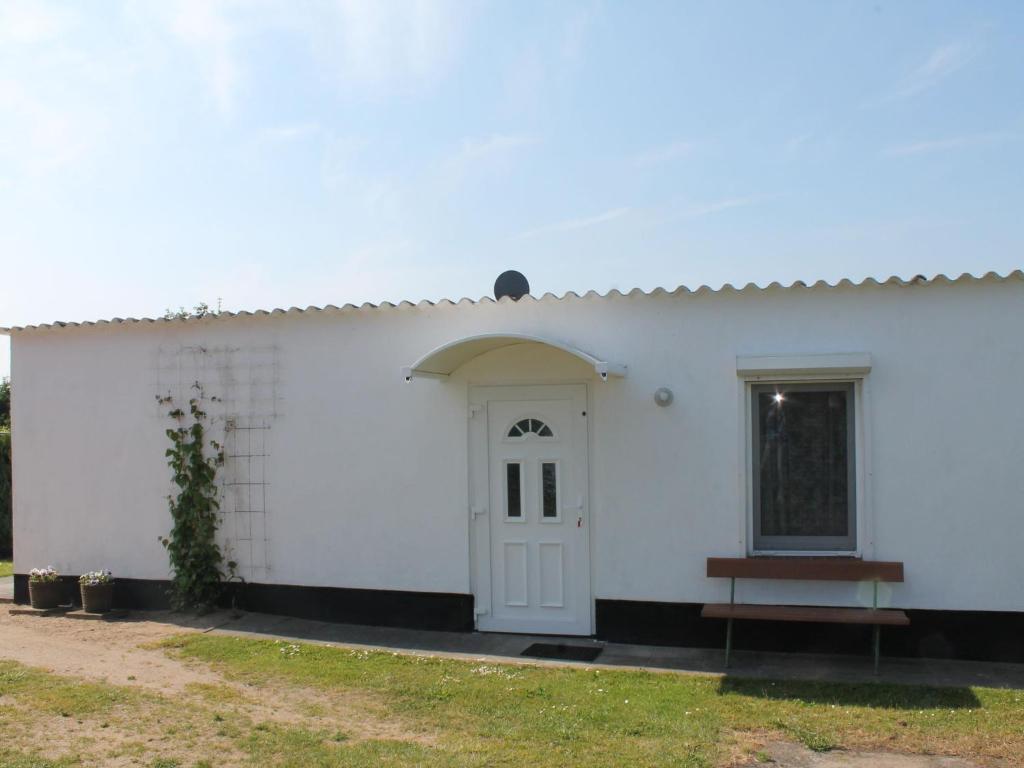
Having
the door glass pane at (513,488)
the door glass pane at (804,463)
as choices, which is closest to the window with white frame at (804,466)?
the door glass pane at (804,463)

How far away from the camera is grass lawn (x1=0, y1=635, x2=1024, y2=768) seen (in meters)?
5.47

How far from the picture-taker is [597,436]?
834 cm

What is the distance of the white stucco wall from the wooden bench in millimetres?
159

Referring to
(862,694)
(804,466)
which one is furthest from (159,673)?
(804,466)

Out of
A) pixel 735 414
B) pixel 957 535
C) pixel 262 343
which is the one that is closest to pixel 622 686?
pixel 735 414

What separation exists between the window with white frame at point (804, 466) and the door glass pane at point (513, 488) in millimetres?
2058

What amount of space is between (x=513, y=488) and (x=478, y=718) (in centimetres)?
276

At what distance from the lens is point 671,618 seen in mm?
8070

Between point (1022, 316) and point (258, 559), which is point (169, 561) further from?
point (1022, 316)

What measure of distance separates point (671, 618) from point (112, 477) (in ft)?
19.4

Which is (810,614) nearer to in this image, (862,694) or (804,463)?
(862,694)

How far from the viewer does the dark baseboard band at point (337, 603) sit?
28.7 ft

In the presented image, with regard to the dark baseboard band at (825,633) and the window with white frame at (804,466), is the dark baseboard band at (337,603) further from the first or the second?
the window with white frame at (804,466)

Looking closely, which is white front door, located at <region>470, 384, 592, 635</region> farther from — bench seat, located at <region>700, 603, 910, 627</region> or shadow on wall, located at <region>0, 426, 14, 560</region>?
shadow on wall, located at <region>0, 426, 14, 560</region>
